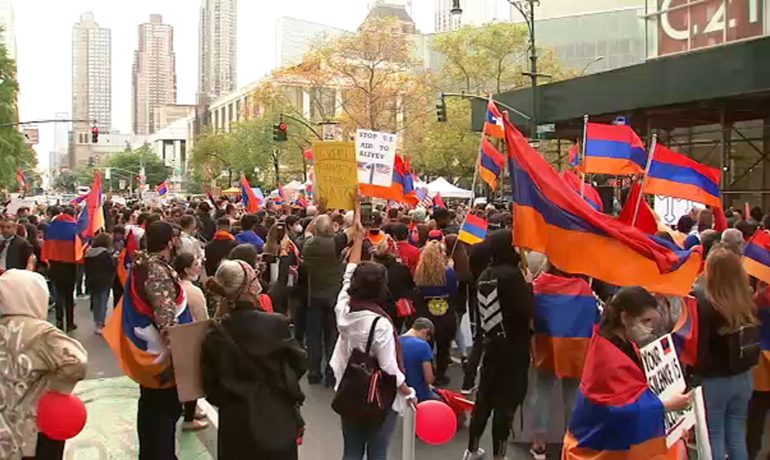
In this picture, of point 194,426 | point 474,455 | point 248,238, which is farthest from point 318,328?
point 474,455

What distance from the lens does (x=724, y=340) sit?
5.33 meters

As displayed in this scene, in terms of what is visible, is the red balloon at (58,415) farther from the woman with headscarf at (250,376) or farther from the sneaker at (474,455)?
the sneaker at (474,455)

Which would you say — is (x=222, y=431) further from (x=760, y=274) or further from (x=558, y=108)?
(x=558, y=108)

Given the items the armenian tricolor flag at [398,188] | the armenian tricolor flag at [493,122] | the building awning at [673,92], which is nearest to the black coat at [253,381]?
the armenian tricolor flag at [493,122]

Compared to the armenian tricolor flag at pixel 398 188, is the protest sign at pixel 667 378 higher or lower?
lower

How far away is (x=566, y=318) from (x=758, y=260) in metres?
1.53

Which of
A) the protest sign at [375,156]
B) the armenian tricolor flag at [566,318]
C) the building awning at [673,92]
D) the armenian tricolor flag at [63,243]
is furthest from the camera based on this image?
the building awning at [673,92]

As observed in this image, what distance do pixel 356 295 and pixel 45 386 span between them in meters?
1.83

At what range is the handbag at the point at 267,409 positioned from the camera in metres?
4.25

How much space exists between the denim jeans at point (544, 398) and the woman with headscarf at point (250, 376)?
2.74 metres

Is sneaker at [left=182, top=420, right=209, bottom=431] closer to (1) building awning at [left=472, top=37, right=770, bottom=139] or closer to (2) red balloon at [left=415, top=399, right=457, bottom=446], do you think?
(2) red balloon at [left=415, top=399, right=457, bottom=446]

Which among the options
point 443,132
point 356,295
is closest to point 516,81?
point 443,132

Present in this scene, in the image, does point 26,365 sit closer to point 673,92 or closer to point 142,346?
point 142,346

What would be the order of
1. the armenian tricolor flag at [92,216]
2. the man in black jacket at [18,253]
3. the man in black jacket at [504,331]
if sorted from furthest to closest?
the armenian tricolor flag at [92,216], the man in black jacket at [18,253], the man in black jacket at [504,331]
